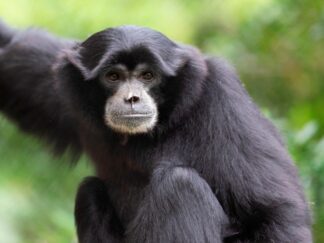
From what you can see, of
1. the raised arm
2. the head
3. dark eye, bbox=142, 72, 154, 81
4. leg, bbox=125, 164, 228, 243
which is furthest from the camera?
the raised arm

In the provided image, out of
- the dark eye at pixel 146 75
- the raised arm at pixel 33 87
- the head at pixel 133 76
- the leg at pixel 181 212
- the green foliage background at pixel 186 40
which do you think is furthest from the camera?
the green foliage background at pixel 186 40

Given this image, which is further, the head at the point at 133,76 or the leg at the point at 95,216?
the leg at the point at 95,216

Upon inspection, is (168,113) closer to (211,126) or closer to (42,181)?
(211,126)

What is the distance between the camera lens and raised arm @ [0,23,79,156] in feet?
27.8

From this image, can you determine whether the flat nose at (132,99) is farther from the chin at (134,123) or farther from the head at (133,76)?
the chin at (134,123)

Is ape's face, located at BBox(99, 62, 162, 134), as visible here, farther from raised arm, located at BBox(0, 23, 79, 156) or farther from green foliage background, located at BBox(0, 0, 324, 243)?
green foliage background, located at BBox(0, 0, 324, 243)

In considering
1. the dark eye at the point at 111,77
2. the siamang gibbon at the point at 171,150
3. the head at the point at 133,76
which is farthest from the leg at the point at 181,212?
the dark eye at the point at 111,77

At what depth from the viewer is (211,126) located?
23.2 ft

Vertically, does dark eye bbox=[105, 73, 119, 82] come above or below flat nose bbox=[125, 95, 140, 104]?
above

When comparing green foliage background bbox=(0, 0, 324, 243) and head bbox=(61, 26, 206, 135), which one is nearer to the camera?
head bbox=(61, 26, 206, 135)

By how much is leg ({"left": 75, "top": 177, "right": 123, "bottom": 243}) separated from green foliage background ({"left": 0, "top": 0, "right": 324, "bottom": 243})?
1.65 m

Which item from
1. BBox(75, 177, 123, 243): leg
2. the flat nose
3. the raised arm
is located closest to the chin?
the flat nose

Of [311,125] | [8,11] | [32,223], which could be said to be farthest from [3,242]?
[311,125]

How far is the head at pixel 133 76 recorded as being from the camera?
6.96 m
